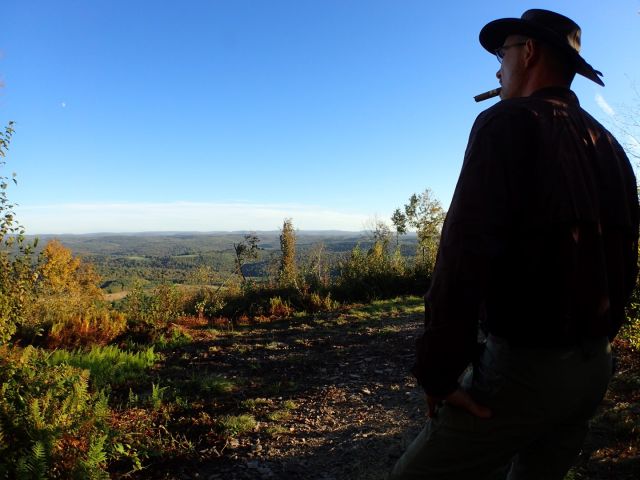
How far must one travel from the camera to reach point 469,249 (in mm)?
1129

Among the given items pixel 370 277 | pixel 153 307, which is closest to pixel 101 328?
pixel 153 307

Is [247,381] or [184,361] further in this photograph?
[184,361]

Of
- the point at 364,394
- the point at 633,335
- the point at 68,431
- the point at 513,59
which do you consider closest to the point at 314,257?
the point at 364,394

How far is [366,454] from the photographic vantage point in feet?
11.6

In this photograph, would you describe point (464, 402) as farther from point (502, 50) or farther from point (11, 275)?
point (11, 275)

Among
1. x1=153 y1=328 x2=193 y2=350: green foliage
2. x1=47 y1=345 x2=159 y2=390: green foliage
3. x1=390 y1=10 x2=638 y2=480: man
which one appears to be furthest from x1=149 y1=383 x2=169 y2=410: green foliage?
x1=390 y1=10 x2=638 y2=480: man

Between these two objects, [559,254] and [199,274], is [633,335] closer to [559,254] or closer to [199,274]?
[559,254]

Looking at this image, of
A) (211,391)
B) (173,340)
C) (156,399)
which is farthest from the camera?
(173,340)

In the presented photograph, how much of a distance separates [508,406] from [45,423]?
304 centimetres

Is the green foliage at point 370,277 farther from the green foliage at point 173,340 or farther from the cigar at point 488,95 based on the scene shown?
the cigar at point 488,95

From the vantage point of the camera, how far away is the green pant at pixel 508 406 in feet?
3.99

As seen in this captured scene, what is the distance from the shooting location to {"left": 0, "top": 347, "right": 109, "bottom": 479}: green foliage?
2629 millimetres

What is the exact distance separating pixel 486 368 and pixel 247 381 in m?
4.47

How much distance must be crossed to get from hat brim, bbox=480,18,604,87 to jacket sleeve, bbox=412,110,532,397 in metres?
0.36
